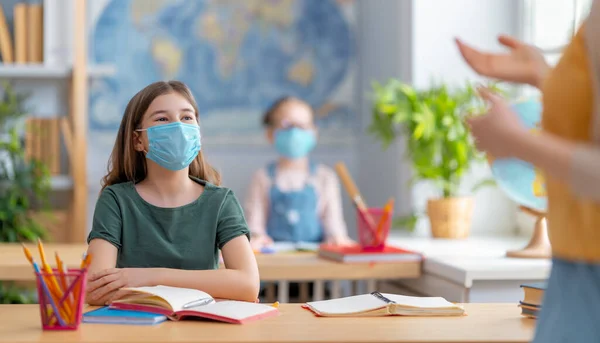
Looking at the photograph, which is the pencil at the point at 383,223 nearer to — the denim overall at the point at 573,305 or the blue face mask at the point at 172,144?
the blue face mask at the point at 172,144

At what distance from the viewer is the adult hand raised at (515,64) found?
1465 millimetres

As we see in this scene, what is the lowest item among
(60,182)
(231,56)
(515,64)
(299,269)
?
(299,269)

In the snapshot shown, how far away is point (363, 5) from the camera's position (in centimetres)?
468

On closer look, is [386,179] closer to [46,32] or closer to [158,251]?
[46,32]

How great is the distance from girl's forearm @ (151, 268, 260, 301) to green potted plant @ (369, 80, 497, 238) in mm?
1558

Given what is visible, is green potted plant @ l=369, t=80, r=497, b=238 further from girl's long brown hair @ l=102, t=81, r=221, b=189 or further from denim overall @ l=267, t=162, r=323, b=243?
girl's long brown hair @ l=102, t=81, r=221, b=189

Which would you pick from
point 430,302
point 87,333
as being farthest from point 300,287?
point 87,333

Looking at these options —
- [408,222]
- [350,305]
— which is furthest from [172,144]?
[408,222]

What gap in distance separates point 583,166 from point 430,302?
0.75 metres

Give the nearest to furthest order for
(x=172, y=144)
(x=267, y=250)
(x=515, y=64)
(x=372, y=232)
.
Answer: (x=515, y=64) → (x=172, y=144) → (x=372, y=232) → (x=267, y=250)

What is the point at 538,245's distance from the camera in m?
2.81

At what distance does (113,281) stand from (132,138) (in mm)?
436

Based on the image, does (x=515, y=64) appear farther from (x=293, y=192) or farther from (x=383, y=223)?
(x=293, y=192)

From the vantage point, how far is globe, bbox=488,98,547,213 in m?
2.58
